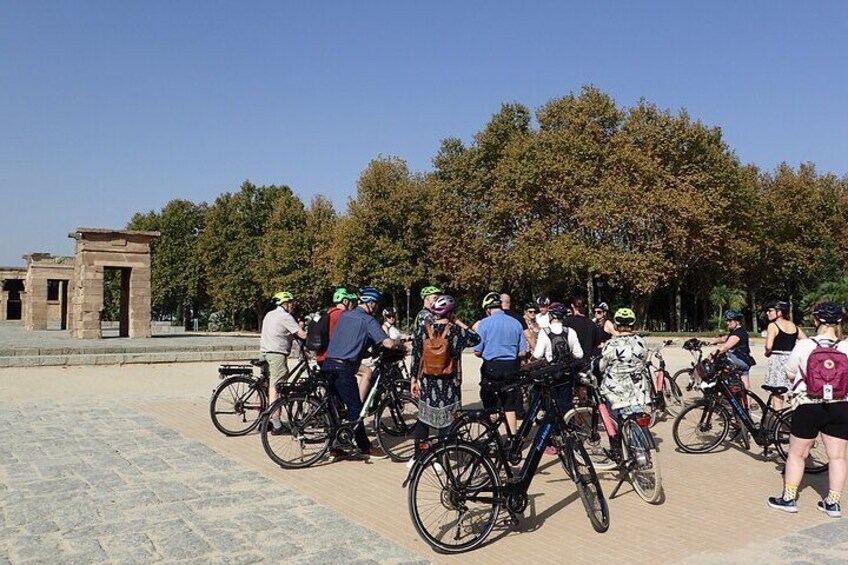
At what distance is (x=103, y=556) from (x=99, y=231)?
89.1ft

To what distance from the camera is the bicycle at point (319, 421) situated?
804cm

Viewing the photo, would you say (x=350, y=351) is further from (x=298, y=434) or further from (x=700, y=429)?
(x=700, y=429)

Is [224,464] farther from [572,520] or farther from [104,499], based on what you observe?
[572,520]

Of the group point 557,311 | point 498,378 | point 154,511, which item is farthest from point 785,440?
point 154,511

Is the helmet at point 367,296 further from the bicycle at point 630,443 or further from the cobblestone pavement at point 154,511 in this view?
the bicycle at point 630,443

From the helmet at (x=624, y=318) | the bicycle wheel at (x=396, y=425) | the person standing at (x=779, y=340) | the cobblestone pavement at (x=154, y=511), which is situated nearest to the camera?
the cobblestone pavement at (x=154, y=511)

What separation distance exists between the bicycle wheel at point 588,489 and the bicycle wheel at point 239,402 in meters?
5.34

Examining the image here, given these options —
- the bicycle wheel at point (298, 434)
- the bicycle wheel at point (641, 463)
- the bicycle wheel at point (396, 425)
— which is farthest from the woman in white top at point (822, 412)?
the bicycle wheel at point (298, 434)

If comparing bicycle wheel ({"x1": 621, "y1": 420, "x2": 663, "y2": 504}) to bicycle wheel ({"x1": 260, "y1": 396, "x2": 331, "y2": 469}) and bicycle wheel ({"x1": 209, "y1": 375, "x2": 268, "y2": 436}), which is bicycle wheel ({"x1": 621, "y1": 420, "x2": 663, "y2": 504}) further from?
bicycle wheel ({"x1": 209, "y1": 375, "x2": 268, "y2": 436})

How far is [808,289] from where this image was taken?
48000mm

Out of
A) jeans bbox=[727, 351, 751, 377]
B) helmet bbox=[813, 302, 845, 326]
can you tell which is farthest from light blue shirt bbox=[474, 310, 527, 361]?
jeans bbox=[727, 351, 751, 377]

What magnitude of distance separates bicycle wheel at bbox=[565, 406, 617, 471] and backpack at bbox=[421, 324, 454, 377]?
1197mm

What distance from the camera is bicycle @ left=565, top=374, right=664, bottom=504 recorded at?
6672 millimetres

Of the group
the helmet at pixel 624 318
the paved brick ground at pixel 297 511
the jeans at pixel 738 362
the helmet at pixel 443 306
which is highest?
the helmet at pixel 443 306
